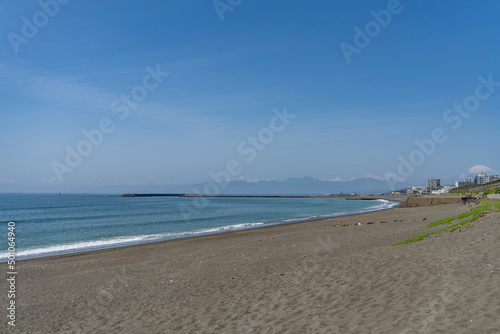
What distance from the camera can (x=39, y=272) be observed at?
56.5 ft

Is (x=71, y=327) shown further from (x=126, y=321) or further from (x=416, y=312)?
(x=416, y=312)

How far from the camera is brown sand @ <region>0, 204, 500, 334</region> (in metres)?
6.91

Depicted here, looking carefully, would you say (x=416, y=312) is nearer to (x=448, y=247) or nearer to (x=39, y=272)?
(x=448, y=247)

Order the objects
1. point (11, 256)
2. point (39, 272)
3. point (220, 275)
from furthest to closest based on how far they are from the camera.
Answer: point (11, 256)
point (39, 272)
point (220, 275)

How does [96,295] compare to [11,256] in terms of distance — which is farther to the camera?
[11,256]

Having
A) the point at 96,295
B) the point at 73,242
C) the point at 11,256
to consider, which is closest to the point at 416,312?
the point at 96,295

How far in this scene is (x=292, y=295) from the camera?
9352 millimetres

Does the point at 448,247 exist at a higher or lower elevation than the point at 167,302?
higher

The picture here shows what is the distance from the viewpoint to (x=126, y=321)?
8.99 meters

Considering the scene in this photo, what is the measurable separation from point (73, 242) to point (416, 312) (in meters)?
30.3

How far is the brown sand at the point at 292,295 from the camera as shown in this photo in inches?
272

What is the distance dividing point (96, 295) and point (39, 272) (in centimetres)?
742

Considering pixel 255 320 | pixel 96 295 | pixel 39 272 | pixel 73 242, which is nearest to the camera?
pixel 255 320

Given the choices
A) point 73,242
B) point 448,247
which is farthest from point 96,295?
point 73,242
